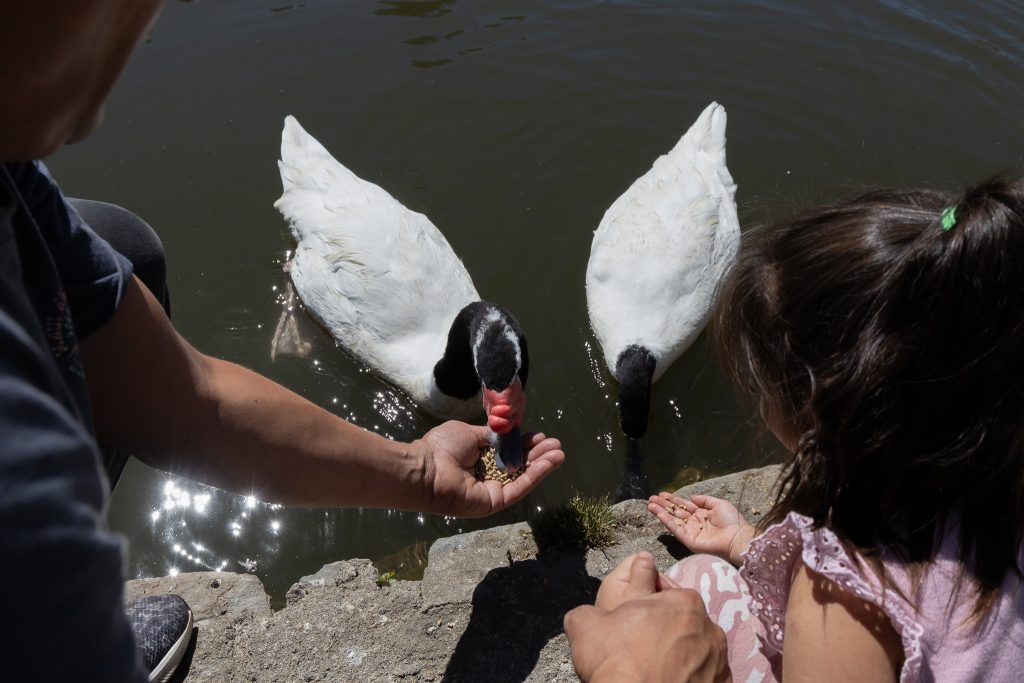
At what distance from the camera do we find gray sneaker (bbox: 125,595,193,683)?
2033 mm

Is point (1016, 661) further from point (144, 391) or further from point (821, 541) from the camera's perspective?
point (144, 391)

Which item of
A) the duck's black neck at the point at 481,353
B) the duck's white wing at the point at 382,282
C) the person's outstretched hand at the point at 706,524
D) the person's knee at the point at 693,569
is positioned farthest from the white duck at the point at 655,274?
the person's knee at the point at 693,569

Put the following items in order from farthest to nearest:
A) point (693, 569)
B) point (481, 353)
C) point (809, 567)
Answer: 1. point (481, 353)
2. point (693, 569)
3. point (809, 567)

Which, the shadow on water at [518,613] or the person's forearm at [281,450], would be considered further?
the shadow on water at [518,613]

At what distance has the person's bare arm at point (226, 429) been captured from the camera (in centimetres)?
154

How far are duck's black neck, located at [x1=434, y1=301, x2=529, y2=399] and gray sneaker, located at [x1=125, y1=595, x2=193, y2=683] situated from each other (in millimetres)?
1395

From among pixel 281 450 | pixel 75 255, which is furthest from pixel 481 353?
pixel 75 255

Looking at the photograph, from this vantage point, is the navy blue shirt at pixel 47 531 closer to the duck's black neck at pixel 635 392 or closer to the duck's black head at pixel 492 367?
the duck's black head at pixel 492 367

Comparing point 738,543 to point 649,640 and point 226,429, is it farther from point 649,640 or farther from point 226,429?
point 226,429

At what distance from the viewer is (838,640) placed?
129 centimetres

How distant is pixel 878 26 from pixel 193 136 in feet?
16.7

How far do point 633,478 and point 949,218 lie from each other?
2445 millimetres

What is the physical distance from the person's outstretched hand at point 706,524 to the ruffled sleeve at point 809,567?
2.25 ft

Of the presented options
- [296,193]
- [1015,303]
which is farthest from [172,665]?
[296,193]
